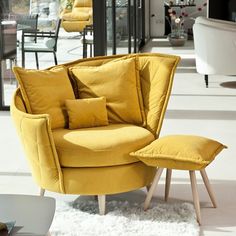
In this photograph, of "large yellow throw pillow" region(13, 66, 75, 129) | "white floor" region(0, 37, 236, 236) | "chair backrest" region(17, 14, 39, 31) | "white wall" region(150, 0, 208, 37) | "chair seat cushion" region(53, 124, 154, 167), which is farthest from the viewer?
"white wall" region(150, 0, 208, 37)

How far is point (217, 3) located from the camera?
40.6 feet

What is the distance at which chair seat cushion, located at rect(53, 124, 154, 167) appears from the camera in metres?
3.66

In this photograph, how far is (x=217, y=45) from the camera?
815cm

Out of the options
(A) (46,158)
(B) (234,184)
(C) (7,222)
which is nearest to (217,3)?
(B) (234,184)

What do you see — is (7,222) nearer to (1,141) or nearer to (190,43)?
(1,141)

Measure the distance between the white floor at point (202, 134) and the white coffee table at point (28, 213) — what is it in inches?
42.4

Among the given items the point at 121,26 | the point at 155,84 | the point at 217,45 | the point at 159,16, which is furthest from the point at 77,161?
the point at 159,16

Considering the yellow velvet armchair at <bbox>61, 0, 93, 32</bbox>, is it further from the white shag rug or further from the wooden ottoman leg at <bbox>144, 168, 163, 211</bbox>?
the wooden ottoman leg at <bbox>144, 168, 163, 211</bbox>

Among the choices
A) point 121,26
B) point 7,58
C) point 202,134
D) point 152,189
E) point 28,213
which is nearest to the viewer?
point 28,213

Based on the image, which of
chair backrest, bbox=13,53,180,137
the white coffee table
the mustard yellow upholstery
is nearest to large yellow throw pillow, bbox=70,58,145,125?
chair backrest, bbox=13,53,180,137

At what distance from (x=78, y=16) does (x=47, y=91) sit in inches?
115

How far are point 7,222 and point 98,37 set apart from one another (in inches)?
175

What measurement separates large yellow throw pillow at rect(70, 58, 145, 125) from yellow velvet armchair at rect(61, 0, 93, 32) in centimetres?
265

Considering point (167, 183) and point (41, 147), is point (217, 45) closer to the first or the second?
point (167, 183)
